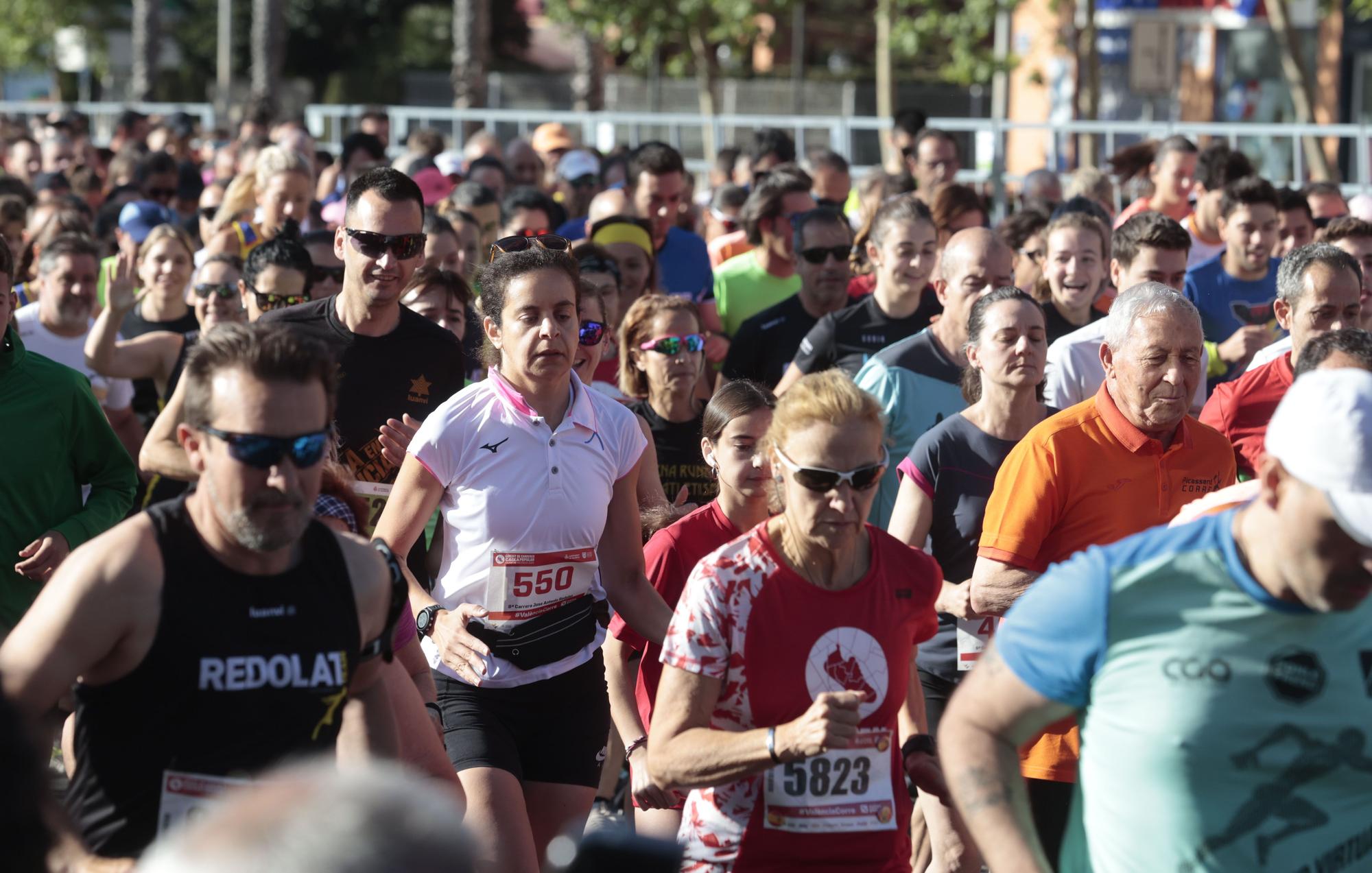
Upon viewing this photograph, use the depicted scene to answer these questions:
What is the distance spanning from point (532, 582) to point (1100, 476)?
5.31ft

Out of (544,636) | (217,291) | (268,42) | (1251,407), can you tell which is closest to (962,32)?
(268,42)

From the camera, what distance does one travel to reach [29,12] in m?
47.5

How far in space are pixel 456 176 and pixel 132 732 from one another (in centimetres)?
1084

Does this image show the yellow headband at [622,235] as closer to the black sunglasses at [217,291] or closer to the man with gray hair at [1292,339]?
the black sunglasses at [217,291]

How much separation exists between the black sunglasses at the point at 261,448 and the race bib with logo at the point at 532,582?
1.57m

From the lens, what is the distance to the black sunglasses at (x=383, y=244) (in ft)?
18.8

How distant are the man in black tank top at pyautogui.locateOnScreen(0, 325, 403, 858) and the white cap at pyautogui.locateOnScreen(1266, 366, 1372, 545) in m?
1.75

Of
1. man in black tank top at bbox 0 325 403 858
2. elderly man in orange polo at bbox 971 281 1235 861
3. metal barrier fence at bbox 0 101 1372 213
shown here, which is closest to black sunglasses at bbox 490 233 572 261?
elderly man in orange polo at bbox 971 281 1235 861

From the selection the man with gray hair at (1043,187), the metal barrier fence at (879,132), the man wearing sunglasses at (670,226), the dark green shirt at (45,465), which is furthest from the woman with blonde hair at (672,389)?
the metal barrier fence at (879,132)

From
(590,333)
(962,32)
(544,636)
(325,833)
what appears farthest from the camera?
(962,32)

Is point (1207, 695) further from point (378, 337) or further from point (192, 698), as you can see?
point (378, 337)

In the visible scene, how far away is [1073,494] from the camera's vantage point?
4.75m

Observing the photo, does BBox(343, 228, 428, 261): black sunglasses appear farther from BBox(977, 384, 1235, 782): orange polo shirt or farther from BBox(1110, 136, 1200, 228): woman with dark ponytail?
BBox(1110, 136, 1200, 228): woman with dark ponytail

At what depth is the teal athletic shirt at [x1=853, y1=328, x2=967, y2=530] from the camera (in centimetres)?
644
